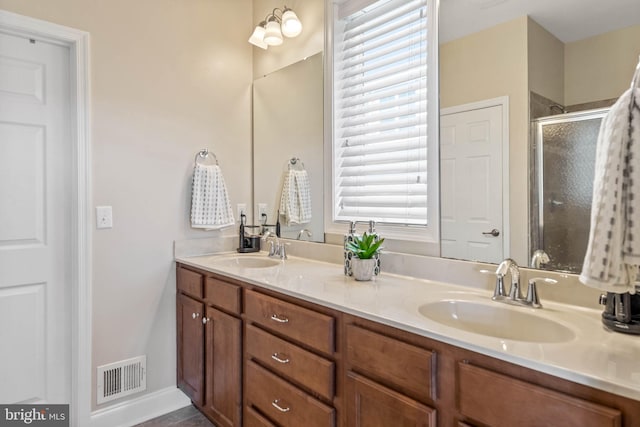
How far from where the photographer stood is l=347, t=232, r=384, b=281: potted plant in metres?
1.61

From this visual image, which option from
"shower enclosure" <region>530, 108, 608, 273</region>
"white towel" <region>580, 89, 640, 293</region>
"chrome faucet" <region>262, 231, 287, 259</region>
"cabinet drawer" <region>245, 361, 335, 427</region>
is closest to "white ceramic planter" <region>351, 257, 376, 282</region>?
"cabinet drawer" <region>245, 361, 335, 427</region>

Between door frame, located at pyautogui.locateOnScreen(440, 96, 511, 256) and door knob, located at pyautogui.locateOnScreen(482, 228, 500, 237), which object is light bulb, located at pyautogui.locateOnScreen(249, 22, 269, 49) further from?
door knob, located at pyautogui.locateOnScreen(482, 228, 500, 237)

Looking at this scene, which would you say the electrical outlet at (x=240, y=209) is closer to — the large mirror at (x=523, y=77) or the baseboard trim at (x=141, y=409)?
the baseboard trim at (x=141, y=409)

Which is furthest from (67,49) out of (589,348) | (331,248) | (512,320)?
(589,348)

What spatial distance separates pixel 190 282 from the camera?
2117mm

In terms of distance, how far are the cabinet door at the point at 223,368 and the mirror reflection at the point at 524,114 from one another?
107 centimetres

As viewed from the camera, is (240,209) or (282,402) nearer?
(282,402)

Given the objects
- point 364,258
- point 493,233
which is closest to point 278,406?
point 364,258

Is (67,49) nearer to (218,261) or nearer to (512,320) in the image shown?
(218,261)

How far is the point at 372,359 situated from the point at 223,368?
3.21 ft

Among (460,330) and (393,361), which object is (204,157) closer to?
(393,361)

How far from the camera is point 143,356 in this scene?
2.14 metres

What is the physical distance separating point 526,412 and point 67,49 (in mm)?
2438

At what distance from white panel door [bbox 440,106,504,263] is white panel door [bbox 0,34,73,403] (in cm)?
187
